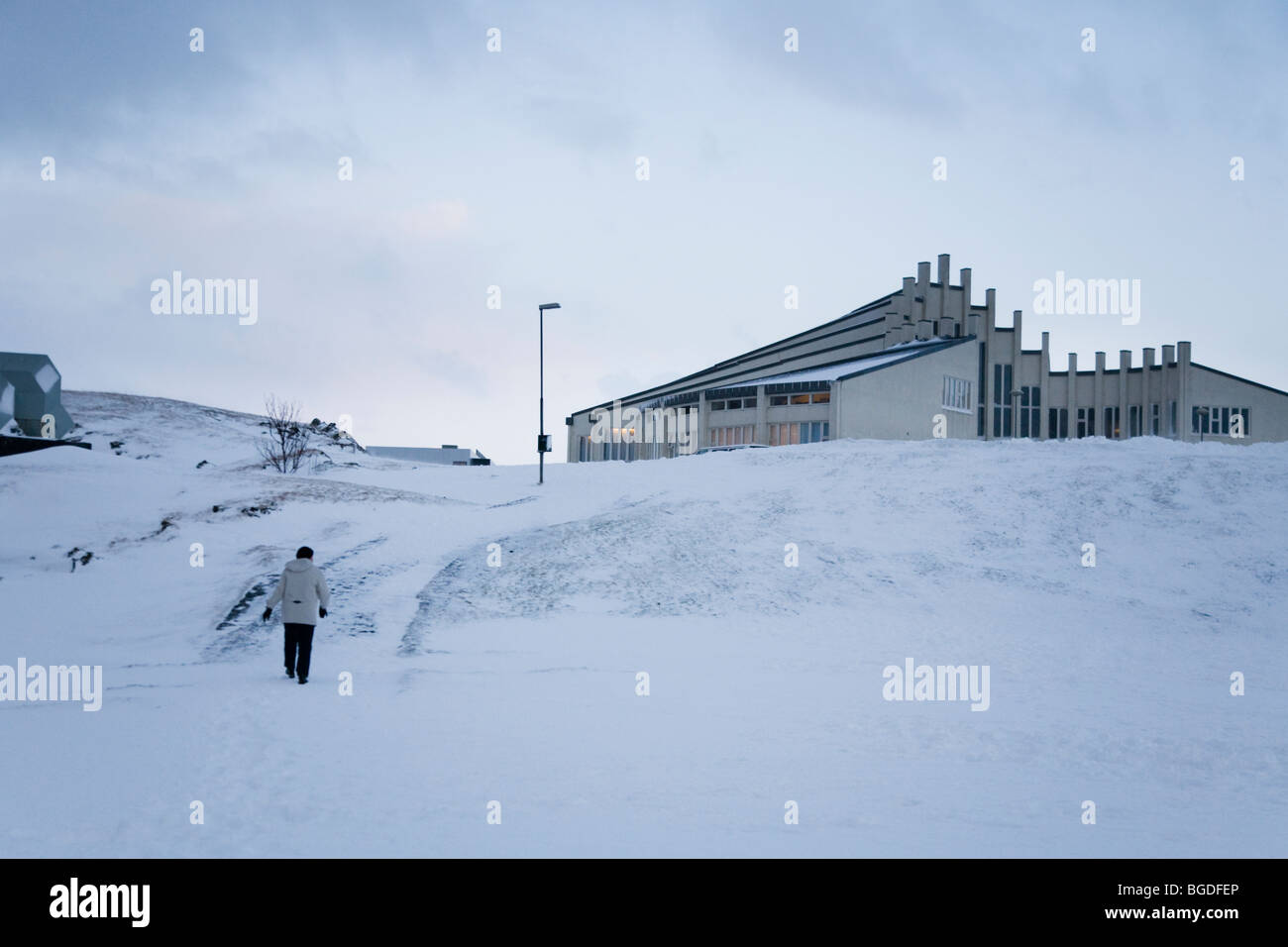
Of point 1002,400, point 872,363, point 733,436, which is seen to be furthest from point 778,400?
point 1002,400

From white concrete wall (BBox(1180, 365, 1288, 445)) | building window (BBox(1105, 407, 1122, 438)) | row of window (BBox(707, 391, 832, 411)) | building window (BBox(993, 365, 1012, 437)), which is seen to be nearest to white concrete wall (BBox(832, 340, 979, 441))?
row of window (BBox(707, 391, 832, 411))

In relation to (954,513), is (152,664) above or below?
below

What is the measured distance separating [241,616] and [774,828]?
13293 mm

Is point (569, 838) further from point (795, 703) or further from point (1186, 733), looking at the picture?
point (1186, 733)

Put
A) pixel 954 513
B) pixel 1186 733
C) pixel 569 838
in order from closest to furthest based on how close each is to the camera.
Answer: pixel 569 838
pixel 1186 733
pixel 954 513

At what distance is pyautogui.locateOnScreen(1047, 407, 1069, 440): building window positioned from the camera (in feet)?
219

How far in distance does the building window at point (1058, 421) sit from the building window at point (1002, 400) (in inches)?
187

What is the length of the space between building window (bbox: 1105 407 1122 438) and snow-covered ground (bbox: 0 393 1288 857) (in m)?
40.5

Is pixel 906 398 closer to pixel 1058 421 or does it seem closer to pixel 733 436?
pixel 733 436

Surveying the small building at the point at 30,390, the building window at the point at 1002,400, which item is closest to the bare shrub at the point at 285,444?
the small building at the point at 30,390

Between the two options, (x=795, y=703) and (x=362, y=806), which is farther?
(x=795, y=703)

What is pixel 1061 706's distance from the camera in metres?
11.9
